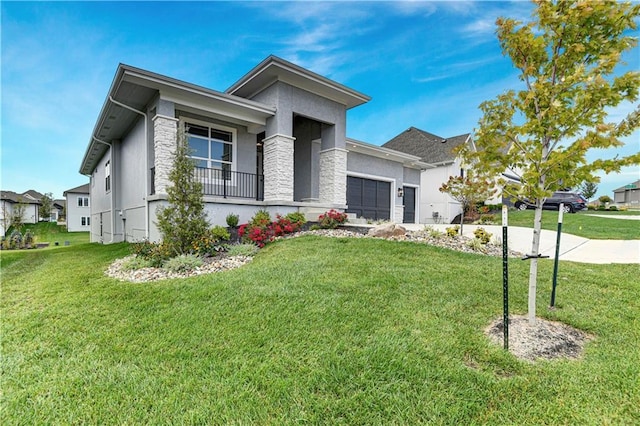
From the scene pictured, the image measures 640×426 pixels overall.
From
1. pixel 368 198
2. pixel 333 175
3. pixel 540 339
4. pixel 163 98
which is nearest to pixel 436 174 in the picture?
pixel 368 198

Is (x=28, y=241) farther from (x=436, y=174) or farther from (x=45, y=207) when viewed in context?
(x=45, y=207)

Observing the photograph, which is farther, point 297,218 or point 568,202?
point 568,202

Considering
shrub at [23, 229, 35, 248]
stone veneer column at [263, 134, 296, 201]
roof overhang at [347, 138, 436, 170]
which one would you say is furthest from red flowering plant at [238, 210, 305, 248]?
shrub at [23, 229, 35, 248]

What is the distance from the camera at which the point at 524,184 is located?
10.8ft

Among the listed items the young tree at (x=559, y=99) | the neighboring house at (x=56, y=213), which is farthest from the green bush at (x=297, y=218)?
the neighboring house at (x=56, y=213)

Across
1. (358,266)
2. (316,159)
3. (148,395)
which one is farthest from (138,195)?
(148,395)

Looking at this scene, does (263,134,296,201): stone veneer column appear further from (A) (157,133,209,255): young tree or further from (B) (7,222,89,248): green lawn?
(B) (7,222,89,248): green lawn

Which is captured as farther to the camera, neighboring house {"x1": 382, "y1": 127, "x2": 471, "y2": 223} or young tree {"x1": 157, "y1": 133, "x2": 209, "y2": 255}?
neighboring house {"x1": 382, "y1": 127, "x2": 471, "y2": 223}

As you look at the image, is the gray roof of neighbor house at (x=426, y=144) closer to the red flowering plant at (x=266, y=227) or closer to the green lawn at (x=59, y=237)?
the red flowering plant at (x=266, y=227)

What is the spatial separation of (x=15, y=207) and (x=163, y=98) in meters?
A: 27.8

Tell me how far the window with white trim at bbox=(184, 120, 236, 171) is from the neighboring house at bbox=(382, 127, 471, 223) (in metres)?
12.7

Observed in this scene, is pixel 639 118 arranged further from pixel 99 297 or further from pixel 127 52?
pixel 127 52

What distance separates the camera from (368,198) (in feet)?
49.5

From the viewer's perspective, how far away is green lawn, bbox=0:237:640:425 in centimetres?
209
